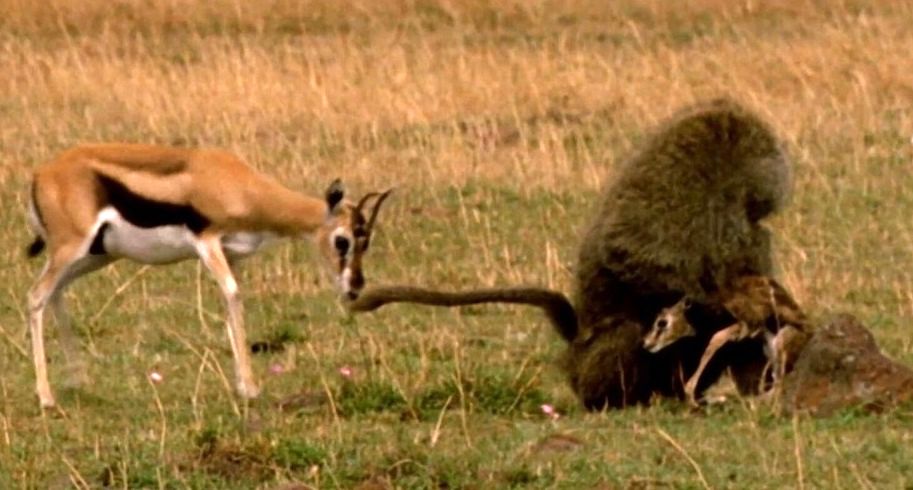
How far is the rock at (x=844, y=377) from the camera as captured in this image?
6.84 m

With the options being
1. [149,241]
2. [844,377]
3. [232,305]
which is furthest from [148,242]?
[844,377]

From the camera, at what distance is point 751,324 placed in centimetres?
711

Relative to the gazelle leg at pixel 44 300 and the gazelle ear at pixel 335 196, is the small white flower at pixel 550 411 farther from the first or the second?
the gazelle leg at pixel 44 300

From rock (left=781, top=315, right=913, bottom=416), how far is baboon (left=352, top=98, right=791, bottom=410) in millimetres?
375

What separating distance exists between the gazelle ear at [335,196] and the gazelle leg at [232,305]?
1.43ft

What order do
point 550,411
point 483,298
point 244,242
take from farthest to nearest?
point 244,242
point 483,298
point 550,411

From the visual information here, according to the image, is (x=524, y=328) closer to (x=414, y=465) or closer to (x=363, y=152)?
(x=414, y=465)

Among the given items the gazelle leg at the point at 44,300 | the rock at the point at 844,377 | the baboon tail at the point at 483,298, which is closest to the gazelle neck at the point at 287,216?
the gazelle leg at the point at 44,300

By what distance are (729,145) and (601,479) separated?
1.62 meters

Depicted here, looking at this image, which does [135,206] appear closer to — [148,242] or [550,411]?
[148,242]

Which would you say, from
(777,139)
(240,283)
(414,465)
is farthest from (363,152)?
(414,465)

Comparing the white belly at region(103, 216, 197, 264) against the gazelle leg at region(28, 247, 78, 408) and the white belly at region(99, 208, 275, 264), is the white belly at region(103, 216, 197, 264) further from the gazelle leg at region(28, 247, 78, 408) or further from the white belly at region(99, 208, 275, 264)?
the gazelle leg at region(28, 247, 78, 408)

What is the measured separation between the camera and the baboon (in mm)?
7168

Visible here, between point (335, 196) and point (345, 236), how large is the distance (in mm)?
159
